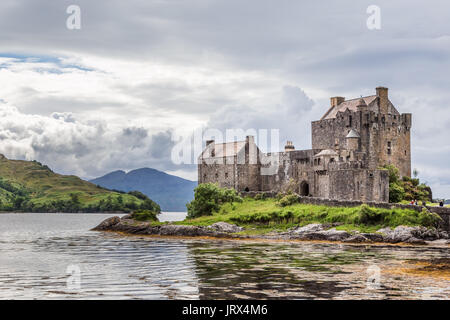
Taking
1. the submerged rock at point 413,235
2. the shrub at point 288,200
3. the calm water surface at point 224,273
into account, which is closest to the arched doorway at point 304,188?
the shrub at point 288,200

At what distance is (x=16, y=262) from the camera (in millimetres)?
39250

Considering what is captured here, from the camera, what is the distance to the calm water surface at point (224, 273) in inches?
968

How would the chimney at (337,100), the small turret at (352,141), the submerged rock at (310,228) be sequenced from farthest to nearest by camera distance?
the chimney at (337,100)
the small turret at (352,141)
the submerged rock at (310,228)

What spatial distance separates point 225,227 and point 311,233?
1156 centimetres

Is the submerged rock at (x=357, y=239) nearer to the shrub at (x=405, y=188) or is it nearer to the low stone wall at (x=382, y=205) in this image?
the low stone wall at (x=382, y=205)

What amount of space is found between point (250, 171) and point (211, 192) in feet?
33.7

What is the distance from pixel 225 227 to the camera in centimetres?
6334

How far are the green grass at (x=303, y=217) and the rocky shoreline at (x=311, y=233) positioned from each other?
135cm

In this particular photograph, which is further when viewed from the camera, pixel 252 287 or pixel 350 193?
pixel 350 193

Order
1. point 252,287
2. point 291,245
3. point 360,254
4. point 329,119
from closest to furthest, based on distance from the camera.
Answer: point 252,287, point 360,254, point 291,245, point 329,119

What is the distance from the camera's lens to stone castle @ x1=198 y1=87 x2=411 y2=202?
63.4m

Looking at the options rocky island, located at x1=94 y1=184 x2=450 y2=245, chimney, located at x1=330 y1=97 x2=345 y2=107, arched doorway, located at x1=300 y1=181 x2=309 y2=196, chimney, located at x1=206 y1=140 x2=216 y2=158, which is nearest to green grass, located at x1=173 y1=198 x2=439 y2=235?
rocky island, located at x1=94 y1=184 x2=450 y2=245

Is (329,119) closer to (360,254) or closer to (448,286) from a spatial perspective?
(360,254)
